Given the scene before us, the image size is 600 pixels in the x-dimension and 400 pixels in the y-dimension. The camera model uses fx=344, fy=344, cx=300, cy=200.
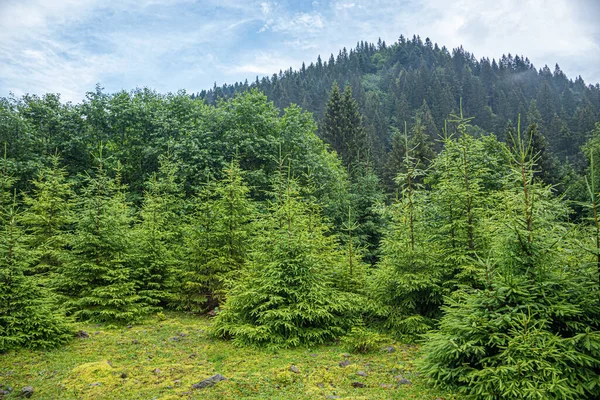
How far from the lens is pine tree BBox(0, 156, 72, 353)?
24.8ft

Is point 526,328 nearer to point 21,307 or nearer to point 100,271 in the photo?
point 21,307

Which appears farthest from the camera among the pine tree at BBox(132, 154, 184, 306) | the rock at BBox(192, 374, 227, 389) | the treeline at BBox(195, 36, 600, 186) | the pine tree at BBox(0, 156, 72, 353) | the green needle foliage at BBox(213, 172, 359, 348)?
the treeline at BBox(195, 36, 600, 186)

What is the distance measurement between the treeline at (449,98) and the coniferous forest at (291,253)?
30649mm

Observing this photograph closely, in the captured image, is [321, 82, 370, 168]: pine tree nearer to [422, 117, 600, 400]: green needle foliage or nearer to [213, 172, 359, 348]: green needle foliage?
[213, 172, 359, 348]: green needle foliage

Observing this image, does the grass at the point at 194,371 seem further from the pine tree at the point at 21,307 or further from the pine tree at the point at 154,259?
the pine tree at the point at 154,259

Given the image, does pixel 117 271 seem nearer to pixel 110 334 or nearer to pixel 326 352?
pixel 110 334

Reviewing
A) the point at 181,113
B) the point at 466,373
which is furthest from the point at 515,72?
the point at 466,373

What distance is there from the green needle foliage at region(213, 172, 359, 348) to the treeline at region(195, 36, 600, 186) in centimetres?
3680

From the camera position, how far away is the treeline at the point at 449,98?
7988 cm

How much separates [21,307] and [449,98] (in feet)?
365

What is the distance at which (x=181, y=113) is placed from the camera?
23.5 meters

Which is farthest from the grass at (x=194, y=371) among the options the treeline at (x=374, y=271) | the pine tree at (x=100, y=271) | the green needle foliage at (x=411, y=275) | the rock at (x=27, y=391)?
the pine tree at (x=100, y=271)

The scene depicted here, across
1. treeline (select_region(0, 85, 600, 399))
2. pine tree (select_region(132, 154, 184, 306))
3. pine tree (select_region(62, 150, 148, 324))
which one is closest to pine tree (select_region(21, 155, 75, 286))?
treeline (select_region(0, 85, 600, 399))

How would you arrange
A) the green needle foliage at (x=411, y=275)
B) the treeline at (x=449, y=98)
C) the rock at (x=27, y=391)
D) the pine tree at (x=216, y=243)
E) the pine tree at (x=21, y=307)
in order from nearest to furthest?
1. the rock at (x=27, y=391)
2. the pine tree at (x=21, y=307)
3. the green needle foliage at (x=411, y=275)
4. the pine tree at (x=216, y=243)
5. the treeline at (x=449, y=98)
